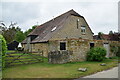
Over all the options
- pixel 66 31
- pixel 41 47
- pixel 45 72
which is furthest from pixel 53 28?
pixel 45 72

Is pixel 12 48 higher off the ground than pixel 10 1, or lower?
lower

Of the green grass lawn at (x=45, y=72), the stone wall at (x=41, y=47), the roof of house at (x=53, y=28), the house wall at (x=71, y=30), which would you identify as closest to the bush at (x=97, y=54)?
the green grass lawn at (x=45, y=72)

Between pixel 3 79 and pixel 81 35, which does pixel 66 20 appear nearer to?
pixel 81 35

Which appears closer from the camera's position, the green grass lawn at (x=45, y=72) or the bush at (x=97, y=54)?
the green grass lawn at (x=45, y=72)

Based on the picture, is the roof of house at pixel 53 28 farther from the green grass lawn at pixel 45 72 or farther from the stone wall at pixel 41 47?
the green grass lawn at pixel 45 72

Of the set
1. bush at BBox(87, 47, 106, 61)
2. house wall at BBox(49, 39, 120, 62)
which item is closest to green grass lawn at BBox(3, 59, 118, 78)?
bush at BBox(87, 47, 106, 61)

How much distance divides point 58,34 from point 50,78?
1098cm

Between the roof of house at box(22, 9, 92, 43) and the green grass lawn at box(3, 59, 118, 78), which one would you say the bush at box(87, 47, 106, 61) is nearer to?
the green grass lawn at box(3, 59, 118, 78)

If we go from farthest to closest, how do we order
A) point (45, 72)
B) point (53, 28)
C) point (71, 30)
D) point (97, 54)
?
1. point (53, 28)
2. point (71, 30)
3. point (97, 54)
4. point (45, 72)

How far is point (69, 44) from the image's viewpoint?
12.7 m

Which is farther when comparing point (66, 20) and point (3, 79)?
point (66, 20)

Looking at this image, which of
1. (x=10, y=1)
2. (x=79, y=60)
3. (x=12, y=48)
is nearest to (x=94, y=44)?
(x=79, y=60)

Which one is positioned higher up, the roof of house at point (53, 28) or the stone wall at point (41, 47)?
the roof of house at point (53, 28)

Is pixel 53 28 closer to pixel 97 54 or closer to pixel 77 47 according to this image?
pixel 77 47
